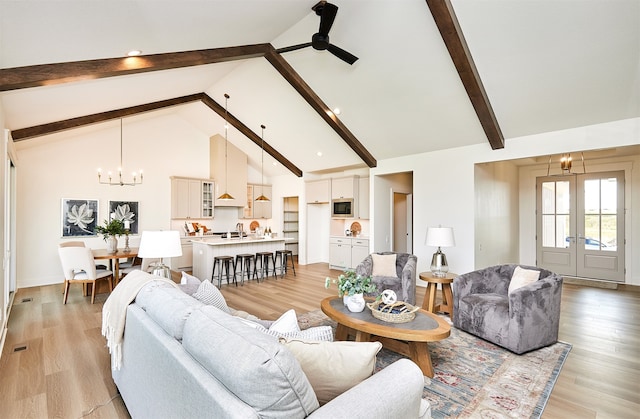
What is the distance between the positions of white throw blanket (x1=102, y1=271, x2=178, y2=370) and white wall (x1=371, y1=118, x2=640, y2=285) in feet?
16.1

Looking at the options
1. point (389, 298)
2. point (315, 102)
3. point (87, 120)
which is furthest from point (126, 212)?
point (389, 298)

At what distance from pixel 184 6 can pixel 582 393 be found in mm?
4826

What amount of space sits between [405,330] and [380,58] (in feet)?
11.6

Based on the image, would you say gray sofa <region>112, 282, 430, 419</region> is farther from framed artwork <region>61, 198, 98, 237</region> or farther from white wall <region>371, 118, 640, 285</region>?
framed artwork <region>61, 198, 98, 237</region>

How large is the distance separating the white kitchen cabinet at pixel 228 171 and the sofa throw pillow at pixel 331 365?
24.3 feet

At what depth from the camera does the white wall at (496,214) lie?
5484 mm

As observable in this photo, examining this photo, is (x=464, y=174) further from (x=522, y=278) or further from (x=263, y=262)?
(x=263, y=262)

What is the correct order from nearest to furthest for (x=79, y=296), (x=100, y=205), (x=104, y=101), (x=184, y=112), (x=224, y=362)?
(x=224, y=362) < (x=104, y=101) < (x=79, y=296) < (x=100, y=205) < (x=184, y=112)

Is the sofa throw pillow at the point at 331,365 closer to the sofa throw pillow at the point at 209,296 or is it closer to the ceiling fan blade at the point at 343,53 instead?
the sofa throw pillow at the point at 209,296

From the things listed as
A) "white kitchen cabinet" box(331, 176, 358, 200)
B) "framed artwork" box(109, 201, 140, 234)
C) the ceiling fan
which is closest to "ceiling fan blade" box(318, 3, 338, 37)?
→ the ceiling fan

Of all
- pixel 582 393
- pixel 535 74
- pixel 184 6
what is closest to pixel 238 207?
pixel 184 6

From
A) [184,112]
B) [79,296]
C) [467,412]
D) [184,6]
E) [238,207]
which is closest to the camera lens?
[467,412]

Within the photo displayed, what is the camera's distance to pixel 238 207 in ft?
29.8

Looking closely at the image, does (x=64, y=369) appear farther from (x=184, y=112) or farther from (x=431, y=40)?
(x=184, y=112)
